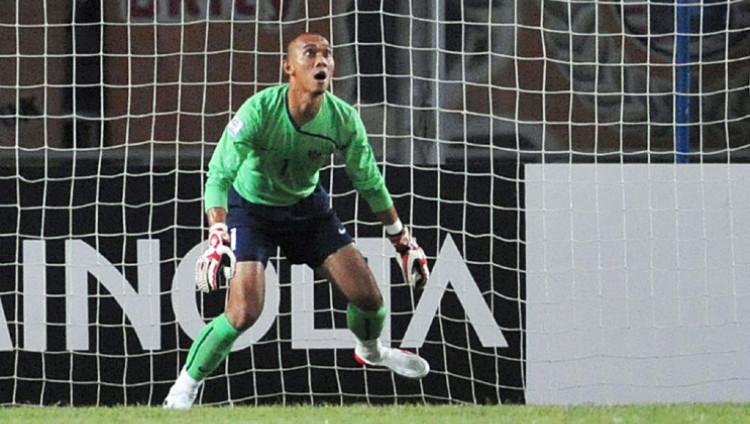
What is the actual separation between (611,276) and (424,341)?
104 centimetres

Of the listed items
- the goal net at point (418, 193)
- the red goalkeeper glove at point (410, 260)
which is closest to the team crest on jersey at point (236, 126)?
the red goalkeeper glove at point (410, 260)

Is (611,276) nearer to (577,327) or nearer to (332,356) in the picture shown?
(577,327)

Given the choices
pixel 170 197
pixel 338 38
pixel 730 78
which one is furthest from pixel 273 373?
pixel 730 78

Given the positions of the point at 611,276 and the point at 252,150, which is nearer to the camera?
the point at 252,150

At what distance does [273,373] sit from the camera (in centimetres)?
1059

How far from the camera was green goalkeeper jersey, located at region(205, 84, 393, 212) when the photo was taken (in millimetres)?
8898

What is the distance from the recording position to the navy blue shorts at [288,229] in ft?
30.1

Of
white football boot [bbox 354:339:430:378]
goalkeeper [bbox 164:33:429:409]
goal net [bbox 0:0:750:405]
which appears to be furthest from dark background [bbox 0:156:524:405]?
goalkeeper [bbox 164:33:429:409]

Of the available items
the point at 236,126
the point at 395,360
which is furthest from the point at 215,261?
the point at 395,360

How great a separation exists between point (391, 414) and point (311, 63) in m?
1.60

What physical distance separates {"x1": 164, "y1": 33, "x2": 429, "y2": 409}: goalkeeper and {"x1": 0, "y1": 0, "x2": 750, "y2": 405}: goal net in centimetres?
124

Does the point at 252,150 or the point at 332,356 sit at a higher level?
the point at 252,150

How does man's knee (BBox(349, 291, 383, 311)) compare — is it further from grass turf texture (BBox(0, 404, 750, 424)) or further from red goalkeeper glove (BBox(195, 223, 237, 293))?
red goalkeeper glove (BBox(195, 223, 237, 293))

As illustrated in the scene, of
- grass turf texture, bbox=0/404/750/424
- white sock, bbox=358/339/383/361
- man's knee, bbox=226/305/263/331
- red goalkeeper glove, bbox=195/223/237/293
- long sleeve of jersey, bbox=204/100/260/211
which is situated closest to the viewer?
red goalkeeper glove, bbox=195/223/237/293
